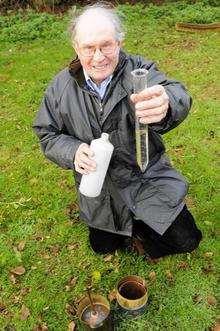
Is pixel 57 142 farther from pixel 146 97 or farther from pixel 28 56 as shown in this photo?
pixel 28 56

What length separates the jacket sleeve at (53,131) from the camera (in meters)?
3.38

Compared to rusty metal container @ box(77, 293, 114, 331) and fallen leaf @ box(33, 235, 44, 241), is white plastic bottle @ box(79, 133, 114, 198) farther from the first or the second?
fallen leaf @ box(33, 235, 44, 241)

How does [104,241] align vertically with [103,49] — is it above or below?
below

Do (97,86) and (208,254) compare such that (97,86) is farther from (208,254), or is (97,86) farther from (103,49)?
(208,254)

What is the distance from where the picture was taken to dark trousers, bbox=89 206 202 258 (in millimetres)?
3697

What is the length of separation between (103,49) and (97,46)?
0.16 feet

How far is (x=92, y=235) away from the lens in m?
4.07

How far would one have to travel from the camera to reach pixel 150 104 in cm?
260

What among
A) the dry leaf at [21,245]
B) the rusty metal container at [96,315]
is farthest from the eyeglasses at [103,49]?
the dry leaf at [21,245]

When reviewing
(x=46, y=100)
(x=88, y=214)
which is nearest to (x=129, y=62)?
(x=46, y=100)

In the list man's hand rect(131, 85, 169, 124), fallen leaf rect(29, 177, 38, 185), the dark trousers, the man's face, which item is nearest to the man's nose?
the man's face

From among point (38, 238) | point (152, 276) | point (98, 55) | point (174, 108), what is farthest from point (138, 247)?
point (98, 55)

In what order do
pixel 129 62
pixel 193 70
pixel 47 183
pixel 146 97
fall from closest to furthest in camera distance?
pixel 146 97 → pixel 129 62 → pixel 47 183 → pixel 193 70

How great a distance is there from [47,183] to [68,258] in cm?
117
